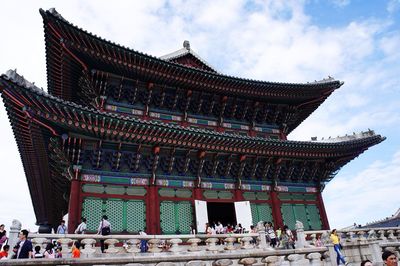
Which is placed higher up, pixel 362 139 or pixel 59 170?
pixel 362 139

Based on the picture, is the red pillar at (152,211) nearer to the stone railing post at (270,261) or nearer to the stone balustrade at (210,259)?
the stone balustrade at (210,259)

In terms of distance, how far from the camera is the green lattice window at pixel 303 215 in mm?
20531

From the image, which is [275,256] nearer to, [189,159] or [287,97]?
[189,159]

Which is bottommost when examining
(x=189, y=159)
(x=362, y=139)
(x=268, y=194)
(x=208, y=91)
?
(x=268, y=194)

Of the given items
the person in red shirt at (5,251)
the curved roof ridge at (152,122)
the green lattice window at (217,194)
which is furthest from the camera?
the green lattice window at (217,194)

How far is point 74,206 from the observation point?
14.7 metres

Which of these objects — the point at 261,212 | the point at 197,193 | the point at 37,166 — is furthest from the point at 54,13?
the point at 261,212

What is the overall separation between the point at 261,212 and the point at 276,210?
44.5 inches

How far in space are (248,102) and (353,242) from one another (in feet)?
38.3

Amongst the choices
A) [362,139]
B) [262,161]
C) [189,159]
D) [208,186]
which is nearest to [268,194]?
[262,161]

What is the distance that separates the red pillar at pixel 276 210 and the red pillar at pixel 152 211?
7.90 meters

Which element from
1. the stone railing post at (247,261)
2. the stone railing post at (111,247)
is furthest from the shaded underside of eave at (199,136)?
the stone railing post at (247,261)

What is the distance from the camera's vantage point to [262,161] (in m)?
20.6

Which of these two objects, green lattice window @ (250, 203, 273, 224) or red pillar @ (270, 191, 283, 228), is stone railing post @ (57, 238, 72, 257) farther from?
red pillar @ (270, 191, 283, 228)
